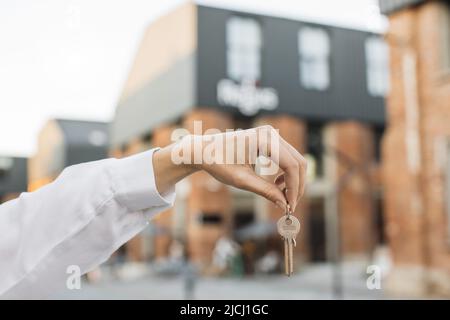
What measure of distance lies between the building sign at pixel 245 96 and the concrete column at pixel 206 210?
0.71 m

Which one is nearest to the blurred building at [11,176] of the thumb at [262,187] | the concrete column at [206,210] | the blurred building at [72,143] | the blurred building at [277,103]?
the blurred building at [72,143]

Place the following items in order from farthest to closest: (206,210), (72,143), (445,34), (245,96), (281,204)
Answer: (72,143) < (206,210) < (245,96) < (445,34) < (281,204)

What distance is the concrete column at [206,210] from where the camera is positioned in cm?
2742

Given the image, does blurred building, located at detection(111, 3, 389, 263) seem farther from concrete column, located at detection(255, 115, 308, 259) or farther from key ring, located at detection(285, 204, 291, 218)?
key ring, located at detection(285, 204, 291, 218)

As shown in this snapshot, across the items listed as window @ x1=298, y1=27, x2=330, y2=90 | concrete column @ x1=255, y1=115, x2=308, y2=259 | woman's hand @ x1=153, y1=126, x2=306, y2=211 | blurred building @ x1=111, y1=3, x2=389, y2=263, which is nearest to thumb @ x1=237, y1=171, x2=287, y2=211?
woman's hand @ x1=153, y1=126, x2=306, y2=211

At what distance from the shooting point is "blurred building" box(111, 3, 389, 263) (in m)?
26.9

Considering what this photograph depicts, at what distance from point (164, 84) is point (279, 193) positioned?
96.0 feet

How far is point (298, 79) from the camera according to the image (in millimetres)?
28422

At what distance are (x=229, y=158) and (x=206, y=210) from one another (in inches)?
1043

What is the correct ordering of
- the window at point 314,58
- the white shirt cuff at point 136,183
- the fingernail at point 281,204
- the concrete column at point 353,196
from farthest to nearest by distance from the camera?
the concrete column at point 353,196
the window at point 314,58
the fingernail at point 281,204
the white shirt cuff at point 136,183

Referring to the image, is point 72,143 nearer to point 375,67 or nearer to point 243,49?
point 243,49

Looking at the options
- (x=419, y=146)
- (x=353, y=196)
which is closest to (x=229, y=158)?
(x=419, y=146)

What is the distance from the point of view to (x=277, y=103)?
27969 millimetres

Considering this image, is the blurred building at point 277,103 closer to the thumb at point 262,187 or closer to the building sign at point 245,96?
the building sign at point 245,96
